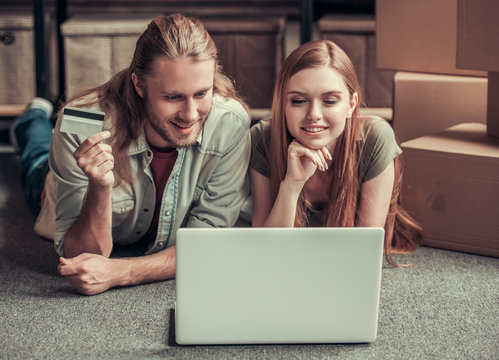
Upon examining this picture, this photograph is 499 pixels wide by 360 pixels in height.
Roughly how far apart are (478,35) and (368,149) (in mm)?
471

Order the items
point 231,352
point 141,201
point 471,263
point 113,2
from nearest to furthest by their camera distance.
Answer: point 231,352 → point 141,201 → point 471,263 → point 113,2

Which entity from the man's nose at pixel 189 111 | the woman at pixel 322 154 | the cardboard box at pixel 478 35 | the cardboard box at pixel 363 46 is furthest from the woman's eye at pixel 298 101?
the cardboard box at pixel 363 46

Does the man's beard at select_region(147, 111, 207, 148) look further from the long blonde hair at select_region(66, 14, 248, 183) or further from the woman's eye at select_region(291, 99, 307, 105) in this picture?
the woman's eye at select_region(291, 99, 307, 105)

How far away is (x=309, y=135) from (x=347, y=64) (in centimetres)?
19

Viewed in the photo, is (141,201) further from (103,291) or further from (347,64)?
(347,64)

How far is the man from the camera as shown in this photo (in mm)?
1448

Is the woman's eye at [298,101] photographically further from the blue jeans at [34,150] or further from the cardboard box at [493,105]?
the blue jeans at [34,150]

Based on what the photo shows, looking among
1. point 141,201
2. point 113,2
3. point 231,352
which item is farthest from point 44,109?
point 231,352

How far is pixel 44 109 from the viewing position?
8.39 ft

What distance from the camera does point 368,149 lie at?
167 centimetres

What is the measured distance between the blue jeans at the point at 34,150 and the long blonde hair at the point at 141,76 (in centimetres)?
51

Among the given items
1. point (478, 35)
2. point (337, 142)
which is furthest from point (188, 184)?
point (478, 35)

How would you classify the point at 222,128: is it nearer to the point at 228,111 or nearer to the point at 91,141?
the point at 228,111

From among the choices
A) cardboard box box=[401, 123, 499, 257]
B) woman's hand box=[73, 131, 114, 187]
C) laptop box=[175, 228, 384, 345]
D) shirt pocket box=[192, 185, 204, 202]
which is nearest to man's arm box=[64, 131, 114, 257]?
woman's hand box=[73, 131, 114, 187]
